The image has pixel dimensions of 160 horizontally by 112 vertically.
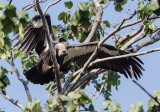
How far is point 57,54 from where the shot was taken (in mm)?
6930

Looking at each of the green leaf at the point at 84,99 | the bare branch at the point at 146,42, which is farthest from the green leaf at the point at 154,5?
the bare branch at the point at 146,42

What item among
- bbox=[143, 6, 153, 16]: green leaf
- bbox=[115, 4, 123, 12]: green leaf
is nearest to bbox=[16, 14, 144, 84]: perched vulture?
bbox=[115, 4, 123, 12]: green leaf

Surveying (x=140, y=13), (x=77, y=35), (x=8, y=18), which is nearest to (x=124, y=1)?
(x=140, y=13)

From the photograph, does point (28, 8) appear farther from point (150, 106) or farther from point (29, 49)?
point (150, 106)

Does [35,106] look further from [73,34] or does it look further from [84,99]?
[73,34]

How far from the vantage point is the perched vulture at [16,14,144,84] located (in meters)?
6.93

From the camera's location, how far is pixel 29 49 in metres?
7.03

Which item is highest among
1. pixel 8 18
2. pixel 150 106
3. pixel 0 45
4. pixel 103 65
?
pixel 8 18

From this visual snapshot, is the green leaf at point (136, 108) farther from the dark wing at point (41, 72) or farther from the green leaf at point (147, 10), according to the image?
the dark wing at point (41, 72)

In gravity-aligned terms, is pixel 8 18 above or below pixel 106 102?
above

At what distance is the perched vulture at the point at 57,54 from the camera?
22.7 ft

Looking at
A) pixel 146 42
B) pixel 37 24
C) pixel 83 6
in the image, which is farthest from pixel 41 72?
pixel 146 42

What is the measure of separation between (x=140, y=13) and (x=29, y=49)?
2.63 metres

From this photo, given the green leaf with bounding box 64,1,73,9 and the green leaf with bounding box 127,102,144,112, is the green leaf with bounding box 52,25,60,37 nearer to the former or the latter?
the green leaf with bounding box 64,1,73,9
